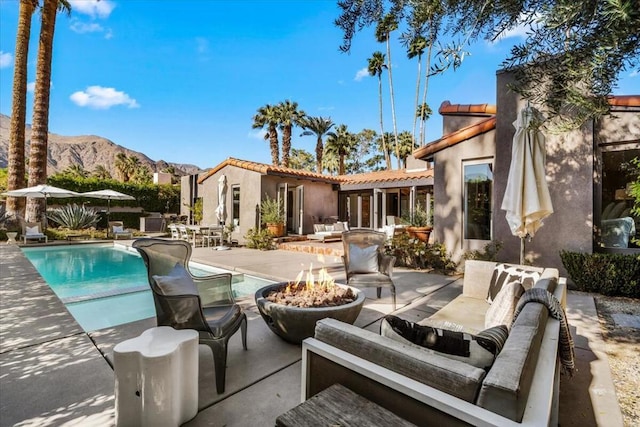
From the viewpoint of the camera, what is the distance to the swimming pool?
16.6 ft

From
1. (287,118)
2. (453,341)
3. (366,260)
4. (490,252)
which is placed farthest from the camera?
(287,118)

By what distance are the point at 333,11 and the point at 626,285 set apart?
22.4 feet

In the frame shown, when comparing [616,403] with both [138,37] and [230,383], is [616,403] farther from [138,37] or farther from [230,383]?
[138,37]

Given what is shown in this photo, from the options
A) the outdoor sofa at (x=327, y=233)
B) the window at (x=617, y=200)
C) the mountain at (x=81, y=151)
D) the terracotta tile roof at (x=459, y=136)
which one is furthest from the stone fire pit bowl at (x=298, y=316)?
the mountain at (x=81, y=151)

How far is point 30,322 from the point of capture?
401cm

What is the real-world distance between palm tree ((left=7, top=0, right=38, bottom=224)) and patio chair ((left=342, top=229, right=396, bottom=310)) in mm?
16334

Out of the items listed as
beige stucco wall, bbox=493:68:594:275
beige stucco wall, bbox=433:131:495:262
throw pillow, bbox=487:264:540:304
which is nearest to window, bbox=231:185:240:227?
beige stucco wall, bbox=433:131:495:262

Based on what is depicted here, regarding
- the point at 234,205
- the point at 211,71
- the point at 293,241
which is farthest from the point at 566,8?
the point at 211,71

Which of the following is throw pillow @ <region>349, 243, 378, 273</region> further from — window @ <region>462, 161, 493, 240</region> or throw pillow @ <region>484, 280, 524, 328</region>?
window @ <region>462, 161, 493, 240</region>

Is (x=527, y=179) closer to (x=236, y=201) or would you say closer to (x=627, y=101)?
(x=627, y=101)

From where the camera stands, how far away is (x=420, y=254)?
8117 mm

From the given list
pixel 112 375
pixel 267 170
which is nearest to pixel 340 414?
pixel 112 375

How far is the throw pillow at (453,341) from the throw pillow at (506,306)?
73cm

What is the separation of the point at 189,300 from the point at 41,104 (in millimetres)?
16239
